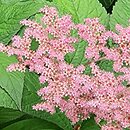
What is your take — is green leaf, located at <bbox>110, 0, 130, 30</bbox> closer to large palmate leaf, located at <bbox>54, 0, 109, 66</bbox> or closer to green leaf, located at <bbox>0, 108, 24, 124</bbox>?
large palmate leaf, located at <bbox>54, 0, 109, 66</bbox>

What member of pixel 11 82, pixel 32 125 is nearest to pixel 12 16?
pixel 11 82

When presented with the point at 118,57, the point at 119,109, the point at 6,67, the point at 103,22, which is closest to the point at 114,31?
the point at 103,22

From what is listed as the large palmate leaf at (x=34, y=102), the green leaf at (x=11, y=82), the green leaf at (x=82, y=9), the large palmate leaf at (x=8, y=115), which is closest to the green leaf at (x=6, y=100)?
the green leaf at (x=11, y=82)

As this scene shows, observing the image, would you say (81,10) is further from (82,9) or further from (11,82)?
(11,82)

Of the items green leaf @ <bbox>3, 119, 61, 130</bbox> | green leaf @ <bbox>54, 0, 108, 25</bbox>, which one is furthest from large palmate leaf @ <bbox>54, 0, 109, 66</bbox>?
green leaf @ <bbox>3, 119, 61, 130</bbox>

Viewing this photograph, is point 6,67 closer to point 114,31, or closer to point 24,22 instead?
point 24,22

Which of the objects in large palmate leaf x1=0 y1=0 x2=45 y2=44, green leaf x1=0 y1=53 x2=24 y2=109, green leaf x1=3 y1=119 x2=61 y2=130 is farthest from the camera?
green leaf x1=3 y1=119 x2=61 y2=130
